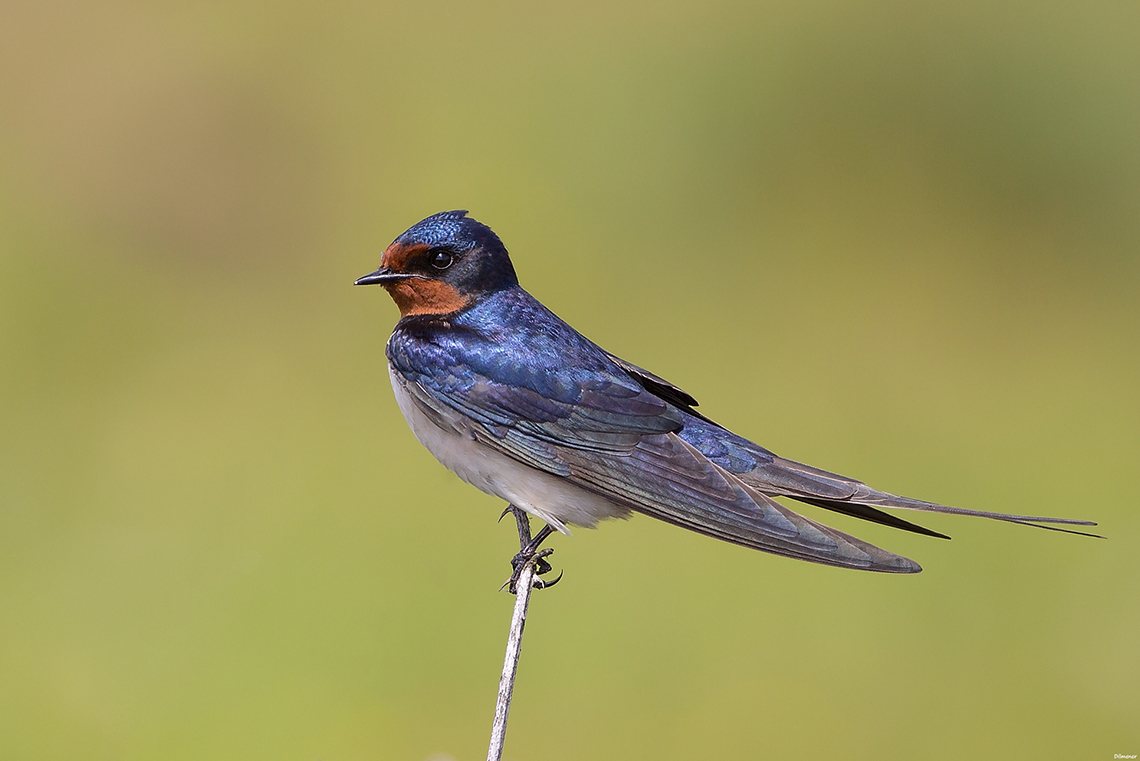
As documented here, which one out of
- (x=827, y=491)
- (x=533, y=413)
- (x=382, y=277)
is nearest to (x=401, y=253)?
(x=382, y=277)

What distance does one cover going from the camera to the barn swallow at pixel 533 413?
130cm

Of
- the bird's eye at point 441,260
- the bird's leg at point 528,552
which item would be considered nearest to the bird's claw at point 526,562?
the bird's leg at point 528,552

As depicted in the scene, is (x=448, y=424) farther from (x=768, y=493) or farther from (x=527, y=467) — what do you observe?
(x=768, y=493)

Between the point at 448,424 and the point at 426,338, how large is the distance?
0.35 feet

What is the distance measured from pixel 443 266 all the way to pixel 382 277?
8 centimetres

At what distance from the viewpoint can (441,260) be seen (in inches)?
53.2

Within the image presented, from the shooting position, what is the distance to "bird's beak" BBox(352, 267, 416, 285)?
1.30 meters

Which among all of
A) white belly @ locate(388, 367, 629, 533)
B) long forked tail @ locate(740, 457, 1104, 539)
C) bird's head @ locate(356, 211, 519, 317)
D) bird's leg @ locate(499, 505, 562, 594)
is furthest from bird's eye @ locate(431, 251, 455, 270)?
long forked tail @ locate(740, 457, 1104, 539)

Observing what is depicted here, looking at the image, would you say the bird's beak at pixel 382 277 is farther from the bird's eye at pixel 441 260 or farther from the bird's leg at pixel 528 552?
the bird's leg at pixel 528 552

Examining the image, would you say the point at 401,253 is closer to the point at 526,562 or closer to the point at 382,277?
the point at 382,277

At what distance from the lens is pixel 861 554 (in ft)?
3.78

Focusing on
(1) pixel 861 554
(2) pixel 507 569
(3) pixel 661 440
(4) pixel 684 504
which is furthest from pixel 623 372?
(2) pixel 507 569

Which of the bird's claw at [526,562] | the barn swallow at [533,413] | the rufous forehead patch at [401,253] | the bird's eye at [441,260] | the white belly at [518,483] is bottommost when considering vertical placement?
the bird's claw at [526,562]

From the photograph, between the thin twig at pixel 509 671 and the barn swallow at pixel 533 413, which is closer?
the thin twig at pixel 509 671
